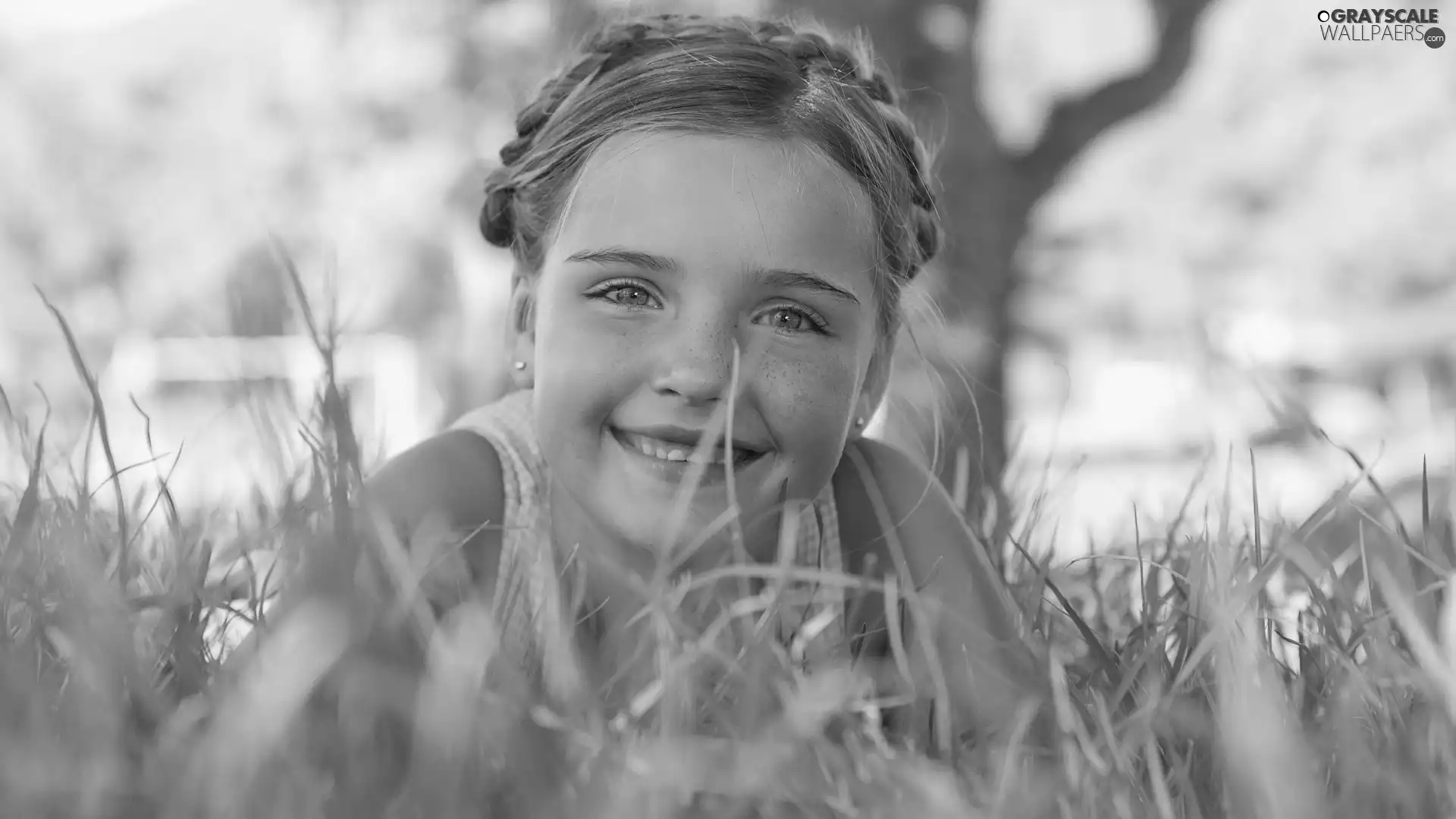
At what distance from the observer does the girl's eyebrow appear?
1.46 metres

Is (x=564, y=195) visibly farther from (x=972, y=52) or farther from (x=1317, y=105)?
(x=1317, y=105)

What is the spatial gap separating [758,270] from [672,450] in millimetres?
245

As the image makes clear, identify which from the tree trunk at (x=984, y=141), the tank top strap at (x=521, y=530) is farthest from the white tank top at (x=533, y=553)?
the tree trunk at (x=984, y=141)

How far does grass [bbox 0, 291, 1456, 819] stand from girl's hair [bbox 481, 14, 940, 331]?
33.1 inches

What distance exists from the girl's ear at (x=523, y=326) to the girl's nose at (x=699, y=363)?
1.58ft

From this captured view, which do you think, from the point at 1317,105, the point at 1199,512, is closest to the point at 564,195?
the point at 1199,512

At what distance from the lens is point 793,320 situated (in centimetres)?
155

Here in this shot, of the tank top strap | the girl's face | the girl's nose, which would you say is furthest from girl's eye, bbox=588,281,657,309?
the tank top strap

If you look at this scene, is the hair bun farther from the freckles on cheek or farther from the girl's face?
the freckles on cheek

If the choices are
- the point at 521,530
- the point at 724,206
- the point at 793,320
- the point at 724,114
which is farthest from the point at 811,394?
the point at 521,530

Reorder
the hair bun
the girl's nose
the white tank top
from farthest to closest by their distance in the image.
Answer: the hair bun
the girl's nose
the white tank top

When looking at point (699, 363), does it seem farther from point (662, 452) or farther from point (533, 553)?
point (533, 553)

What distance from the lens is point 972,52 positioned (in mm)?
5793

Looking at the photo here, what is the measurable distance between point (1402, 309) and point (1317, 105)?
5043 mm
